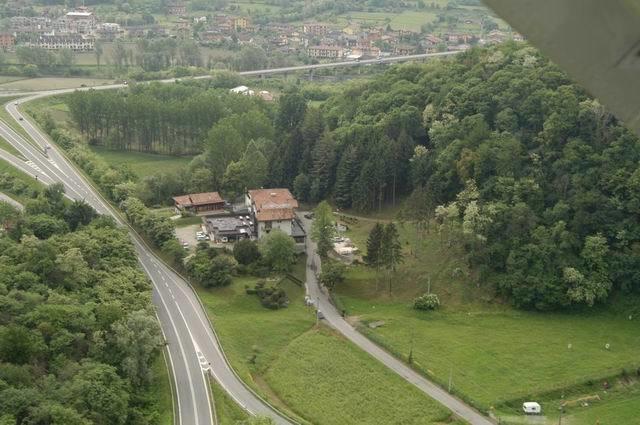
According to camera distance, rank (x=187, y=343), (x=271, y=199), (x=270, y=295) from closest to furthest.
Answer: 1. (x=187, y=343)
2. (x=270, y=295)
3. (x=271, y=199)

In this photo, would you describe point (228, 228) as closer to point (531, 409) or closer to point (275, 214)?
point (275, 214)

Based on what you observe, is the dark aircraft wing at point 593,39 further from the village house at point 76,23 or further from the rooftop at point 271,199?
the village house at point 76,23

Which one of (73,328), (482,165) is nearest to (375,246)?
(482,165)

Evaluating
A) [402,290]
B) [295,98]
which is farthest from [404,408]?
[295,98]

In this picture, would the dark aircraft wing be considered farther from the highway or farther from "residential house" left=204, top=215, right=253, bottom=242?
"residential house" left=204, top=215, right=253, bottom=242

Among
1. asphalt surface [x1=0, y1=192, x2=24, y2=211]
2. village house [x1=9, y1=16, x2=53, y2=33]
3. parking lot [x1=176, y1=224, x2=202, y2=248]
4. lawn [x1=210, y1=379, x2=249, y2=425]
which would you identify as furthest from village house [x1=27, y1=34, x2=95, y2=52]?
lawn [x1=210, y1=379, x2=249, y2=425]

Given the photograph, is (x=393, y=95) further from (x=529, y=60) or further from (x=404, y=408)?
(x=404, y=408)

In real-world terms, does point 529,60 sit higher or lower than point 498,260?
higher
